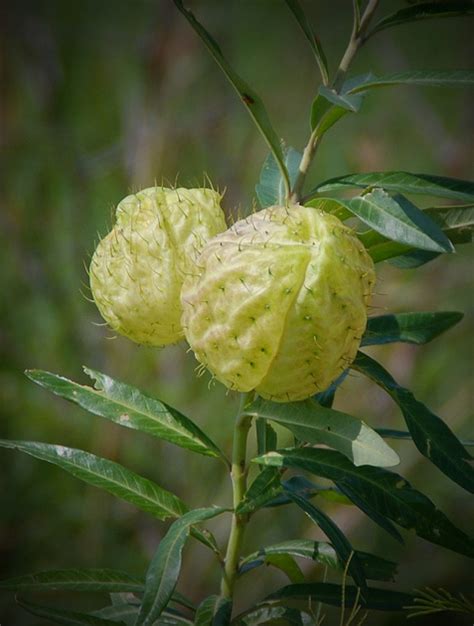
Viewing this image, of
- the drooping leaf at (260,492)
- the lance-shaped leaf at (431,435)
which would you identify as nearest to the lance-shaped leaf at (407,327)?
the lance-shaped leaf at (431,435)

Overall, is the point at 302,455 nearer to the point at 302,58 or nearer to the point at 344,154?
the point at 344,154

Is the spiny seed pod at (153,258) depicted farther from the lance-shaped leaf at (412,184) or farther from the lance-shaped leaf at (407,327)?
the lance-shaped leaf at (407,327)

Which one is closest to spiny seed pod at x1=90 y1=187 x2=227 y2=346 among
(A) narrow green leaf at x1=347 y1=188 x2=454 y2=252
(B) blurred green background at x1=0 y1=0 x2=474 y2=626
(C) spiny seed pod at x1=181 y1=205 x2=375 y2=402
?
(C) spiny seed pod at x1=181 y1=205 x2=375 y2=402

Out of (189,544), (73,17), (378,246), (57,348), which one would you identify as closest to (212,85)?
(73,17)

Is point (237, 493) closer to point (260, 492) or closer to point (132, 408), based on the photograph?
point (260, 492)

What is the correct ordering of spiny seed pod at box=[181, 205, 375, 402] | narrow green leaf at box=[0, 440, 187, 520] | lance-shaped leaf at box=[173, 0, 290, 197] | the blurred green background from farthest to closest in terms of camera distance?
1. the blurred green background
2. narrow green leaf at box=[0, 440, 187, 520]
3. lance-shaped leaf at box=[173, 0, 290, 197]
4. spiny seed pod at box=[181, 205, 375, 402]

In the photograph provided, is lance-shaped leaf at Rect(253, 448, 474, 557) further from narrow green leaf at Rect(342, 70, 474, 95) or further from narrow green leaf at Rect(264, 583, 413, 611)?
narrow green leaf at Rect(342, 70, 474, 95)
